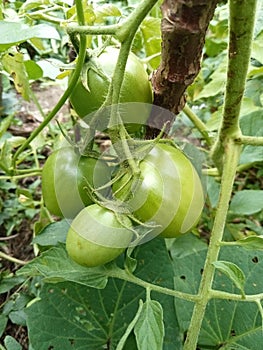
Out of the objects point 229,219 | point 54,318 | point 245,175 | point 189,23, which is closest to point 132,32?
point 189,23

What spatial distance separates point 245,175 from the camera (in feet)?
5.82

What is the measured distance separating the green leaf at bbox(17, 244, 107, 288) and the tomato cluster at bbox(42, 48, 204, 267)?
1.9 inches

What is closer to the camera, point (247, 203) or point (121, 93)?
point (121, 93)

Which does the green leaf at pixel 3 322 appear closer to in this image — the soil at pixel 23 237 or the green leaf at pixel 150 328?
the soil at pixel 23 237

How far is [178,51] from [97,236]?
0.31 m

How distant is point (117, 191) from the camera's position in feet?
2.52

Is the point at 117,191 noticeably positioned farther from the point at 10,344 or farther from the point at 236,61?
the point at 10,344

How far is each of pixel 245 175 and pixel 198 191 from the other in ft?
3.28

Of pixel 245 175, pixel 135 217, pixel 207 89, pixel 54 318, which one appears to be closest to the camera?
pixel 135 217

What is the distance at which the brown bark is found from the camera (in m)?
0.68

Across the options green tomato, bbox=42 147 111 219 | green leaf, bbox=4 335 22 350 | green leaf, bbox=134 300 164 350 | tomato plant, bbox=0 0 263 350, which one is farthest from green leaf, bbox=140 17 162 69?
green leaf, bbox=4 335 22 350

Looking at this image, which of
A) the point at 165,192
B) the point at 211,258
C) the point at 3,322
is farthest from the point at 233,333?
the point at 3,322

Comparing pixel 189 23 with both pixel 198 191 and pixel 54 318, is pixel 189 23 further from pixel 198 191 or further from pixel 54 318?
pixel 54 318

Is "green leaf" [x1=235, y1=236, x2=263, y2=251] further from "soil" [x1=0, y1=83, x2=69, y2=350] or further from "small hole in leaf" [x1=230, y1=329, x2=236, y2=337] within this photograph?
"soil" [x1=0, y1=83, x2=69, y2=350]
